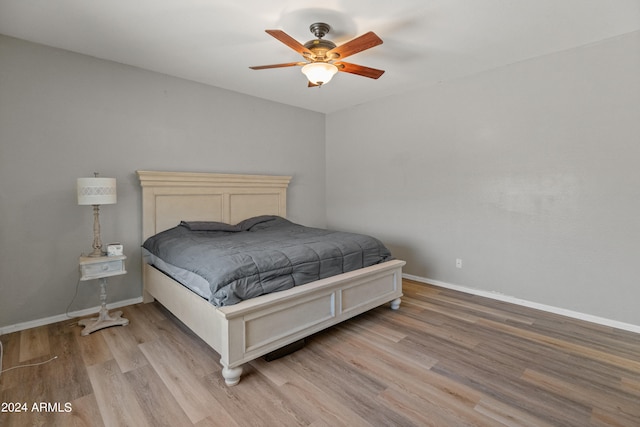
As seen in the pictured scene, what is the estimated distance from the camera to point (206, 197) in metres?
3.80

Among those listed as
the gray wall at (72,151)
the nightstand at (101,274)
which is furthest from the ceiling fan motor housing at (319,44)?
the nightstand at (101,274)

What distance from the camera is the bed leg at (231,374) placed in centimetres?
192

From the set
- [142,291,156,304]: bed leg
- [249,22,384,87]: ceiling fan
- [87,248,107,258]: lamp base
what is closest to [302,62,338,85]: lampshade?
[249,22,384,87]: ceiling fan

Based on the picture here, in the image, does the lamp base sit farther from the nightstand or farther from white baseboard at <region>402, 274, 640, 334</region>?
white baseboard at <region>402, 274, 640, 334</region>

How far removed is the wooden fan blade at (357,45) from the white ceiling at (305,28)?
10.8 inches

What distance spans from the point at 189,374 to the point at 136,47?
284cm

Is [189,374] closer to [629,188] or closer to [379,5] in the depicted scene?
[379,5]

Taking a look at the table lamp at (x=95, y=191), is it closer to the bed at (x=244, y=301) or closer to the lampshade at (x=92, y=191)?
the lampshade at (x=92, y=191)

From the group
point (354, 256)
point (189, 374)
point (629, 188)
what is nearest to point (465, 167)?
point (629, 188)

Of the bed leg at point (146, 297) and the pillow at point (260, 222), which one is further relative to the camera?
the pillow at point (260, 222)

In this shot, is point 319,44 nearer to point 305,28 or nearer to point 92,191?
point 305,28

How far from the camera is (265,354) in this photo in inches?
84.6

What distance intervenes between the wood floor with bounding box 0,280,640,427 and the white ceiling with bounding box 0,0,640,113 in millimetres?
2533

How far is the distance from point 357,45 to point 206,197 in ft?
8.19
